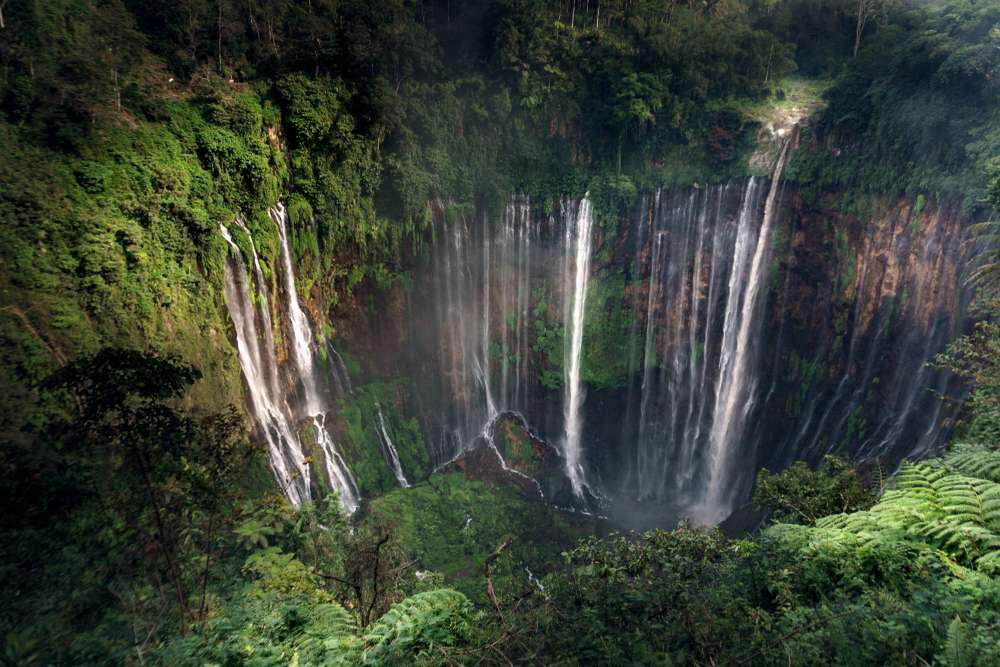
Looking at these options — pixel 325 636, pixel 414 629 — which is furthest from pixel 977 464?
pixel 325 636

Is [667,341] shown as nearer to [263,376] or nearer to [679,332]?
[679,332]

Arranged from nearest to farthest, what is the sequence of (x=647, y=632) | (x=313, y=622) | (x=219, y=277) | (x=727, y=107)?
(x=647, y=632) < (x=313, y=622) < (x=219, y=277) < (x=727, y=107)

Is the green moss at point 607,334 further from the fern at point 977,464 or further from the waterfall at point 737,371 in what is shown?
the fern at point 977,464

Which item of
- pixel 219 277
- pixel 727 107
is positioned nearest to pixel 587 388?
pixel 727 107

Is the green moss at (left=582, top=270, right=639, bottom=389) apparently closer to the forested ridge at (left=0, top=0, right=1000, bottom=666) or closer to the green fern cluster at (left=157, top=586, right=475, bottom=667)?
the forested ridge at (left=0, top=0, right=1000, bottom=666)

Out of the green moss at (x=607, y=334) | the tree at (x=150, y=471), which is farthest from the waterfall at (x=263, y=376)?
the green moss at (x=607, y=334)

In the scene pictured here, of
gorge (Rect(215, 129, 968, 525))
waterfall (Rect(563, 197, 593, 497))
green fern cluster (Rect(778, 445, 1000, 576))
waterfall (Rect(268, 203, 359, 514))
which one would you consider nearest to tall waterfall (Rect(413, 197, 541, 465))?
gorge (Rect(215, 129, 968, 525))

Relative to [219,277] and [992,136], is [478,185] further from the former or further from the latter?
[992,136]
